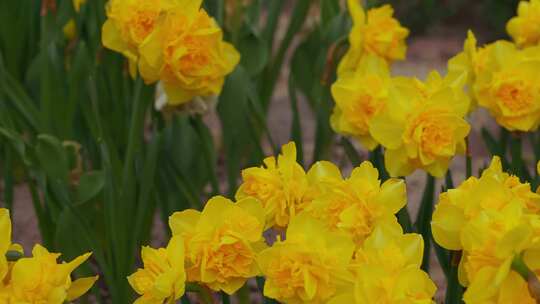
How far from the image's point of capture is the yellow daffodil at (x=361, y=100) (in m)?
1.48

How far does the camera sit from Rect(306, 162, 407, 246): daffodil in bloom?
3.60 feet

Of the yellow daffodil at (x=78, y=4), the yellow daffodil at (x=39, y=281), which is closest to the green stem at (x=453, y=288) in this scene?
the yellow daffodil at (x=39, y=281)

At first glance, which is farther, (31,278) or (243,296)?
(243,296)

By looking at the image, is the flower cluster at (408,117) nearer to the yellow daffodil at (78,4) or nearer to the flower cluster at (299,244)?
the flower cluster at (299,244)

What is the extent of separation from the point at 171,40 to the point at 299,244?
21.7 inches

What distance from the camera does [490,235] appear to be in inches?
38.8

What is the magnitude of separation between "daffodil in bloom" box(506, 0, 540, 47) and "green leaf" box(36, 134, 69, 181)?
83 centimetres

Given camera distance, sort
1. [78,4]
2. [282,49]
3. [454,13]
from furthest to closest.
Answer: [454,13] → [282,49] → [78,4]

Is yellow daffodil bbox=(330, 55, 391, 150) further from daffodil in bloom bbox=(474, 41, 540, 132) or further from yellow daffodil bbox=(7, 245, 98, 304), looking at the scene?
yellow daffodil bbox=(7, 245, 98, 304)

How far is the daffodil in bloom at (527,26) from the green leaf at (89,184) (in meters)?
0.78

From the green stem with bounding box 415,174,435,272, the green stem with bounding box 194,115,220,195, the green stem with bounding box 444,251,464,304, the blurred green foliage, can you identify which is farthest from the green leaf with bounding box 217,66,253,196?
the blurred green foliage

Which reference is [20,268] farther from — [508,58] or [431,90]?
[508,58]

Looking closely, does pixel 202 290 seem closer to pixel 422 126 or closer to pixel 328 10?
pixel 422 126

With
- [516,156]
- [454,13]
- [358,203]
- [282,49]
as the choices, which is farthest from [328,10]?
[454,13]
